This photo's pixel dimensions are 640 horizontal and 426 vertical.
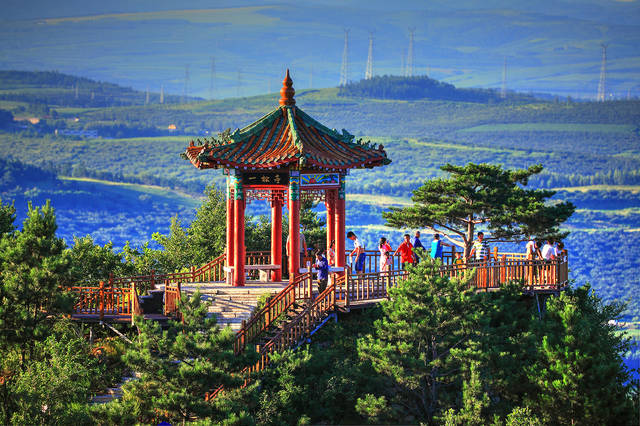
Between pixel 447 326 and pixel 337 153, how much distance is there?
20.5 feet

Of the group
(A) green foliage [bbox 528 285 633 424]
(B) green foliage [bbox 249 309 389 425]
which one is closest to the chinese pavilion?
(B) green foliage [bbox 249 309 389 425]

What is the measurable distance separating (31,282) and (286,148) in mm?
7516

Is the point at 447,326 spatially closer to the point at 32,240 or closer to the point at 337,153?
the point at 337,153

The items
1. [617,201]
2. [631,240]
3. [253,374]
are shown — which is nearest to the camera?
[253,374]

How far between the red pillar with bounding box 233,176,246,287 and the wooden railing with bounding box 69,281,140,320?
323cm

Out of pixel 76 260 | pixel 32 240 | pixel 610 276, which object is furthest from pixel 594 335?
pixel 610 276

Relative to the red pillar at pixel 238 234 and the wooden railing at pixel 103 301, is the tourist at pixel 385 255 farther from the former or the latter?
the wooden railing at pixel 103 301

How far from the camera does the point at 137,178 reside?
18750 cm

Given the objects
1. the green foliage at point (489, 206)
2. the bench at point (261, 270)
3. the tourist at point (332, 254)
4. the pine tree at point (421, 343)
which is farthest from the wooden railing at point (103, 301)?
the green foliage at point (489, 206)

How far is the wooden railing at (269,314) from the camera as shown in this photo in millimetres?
20953

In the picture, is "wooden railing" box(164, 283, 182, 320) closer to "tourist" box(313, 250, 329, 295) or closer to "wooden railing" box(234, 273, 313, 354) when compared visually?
"wooden railing" box(234, 273, 313, 354)

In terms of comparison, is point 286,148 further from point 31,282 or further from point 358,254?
point 31,282

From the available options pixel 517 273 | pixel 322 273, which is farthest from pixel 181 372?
pixel 517 273

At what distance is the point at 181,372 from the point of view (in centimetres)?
1822
